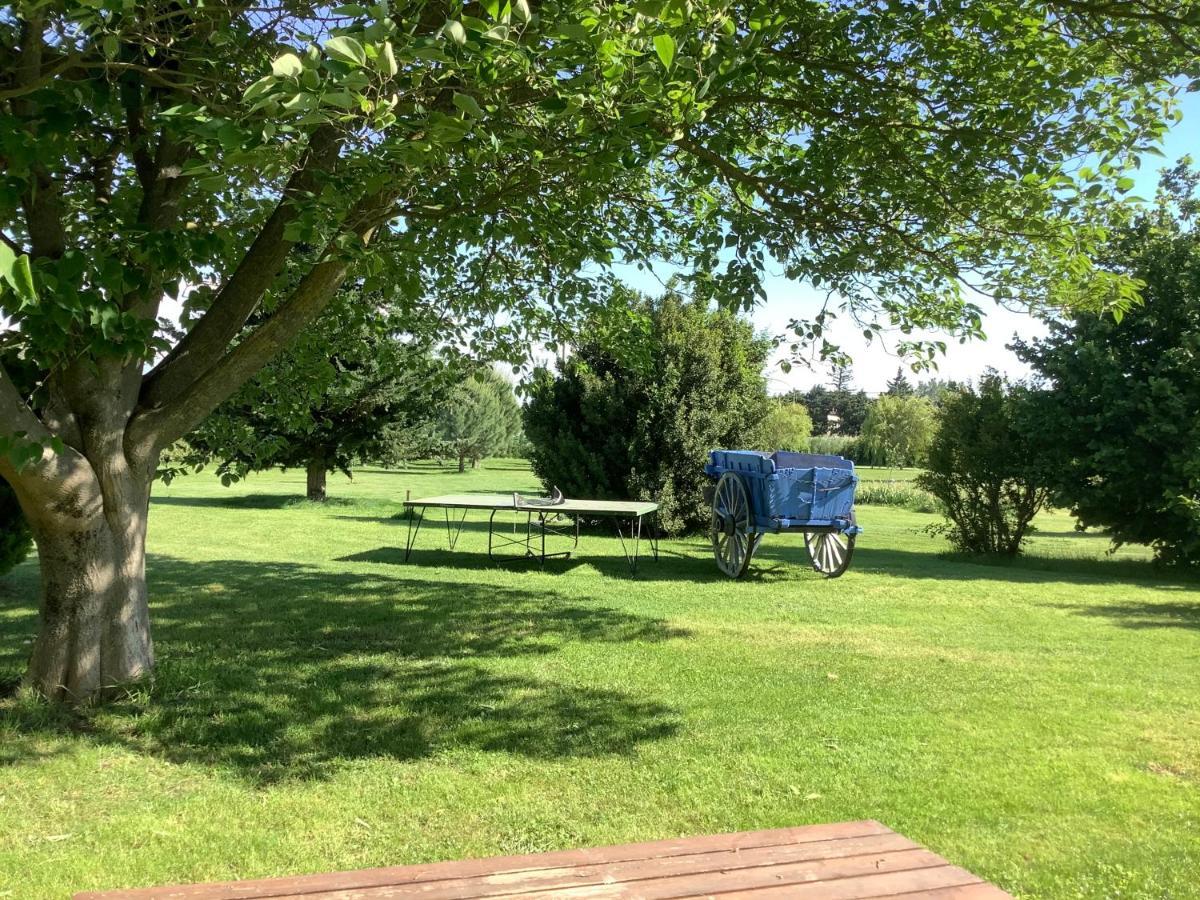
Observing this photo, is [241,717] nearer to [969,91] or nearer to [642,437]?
[969,91]

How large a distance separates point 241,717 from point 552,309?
497cm

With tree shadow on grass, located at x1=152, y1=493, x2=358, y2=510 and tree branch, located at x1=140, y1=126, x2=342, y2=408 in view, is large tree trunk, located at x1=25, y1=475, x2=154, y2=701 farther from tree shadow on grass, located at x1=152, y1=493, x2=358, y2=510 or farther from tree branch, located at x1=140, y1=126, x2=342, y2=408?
tree shadow on grass, located at x1=152, y1=493, x2=358, y2=510

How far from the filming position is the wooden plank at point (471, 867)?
2.07m

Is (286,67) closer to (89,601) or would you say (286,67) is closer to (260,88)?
(260,88)

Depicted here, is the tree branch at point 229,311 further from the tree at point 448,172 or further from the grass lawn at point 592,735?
the grass lawn at point 592,735

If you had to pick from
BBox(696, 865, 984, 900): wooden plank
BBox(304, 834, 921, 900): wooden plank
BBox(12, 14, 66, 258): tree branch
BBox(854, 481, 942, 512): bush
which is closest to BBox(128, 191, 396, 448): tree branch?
BBox(12, 14, 66, 258): tree branch

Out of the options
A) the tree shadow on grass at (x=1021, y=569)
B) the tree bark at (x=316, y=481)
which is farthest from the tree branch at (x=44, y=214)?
the tree bark at (x=316, y=481)

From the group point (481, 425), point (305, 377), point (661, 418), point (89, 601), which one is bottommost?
point (89, 601)

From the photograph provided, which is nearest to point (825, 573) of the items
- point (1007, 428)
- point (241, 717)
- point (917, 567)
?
point (917, 567)

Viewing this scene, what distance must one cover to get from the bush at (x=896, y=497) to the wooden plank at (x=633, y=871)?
30306mm

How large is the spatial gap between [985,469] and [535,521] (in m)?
9.83

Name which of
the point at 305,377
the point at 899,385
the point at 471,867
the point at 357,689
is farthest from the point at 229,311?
the point at 899,385

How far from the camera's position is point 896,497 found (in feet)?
112

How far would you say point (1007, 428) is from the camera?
15.8m
